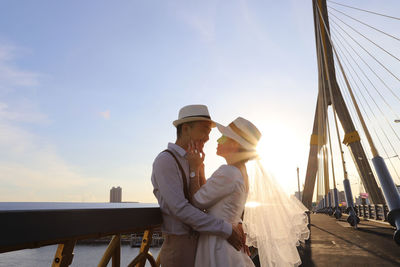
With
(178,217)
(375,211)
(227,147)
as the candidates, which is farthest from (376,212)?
(178,217)

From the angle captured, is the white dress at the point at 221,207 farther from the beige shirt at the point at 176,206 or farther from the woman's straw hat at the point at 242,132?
the woman's straw hat at the point at 242,132

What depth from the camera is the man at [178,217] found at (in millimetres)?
1889

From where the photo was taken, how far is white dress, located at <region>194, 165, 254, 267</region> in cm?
197

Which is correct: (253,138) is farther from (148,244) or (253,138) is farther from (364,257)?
(364,257)

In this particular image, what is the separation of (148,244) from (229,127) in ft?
3.61

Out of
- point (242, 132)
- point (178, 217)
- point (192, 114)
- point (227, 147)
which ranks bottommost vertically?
point (178, 217)

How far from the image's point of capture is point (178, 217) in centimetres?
190

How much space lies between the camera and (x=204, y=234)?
204 centimetres

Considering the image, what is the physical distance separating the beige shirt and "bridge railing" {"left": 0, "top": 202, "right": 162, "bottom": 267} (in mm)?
168

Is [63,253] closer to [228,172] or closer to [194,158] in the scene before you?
[194,158]

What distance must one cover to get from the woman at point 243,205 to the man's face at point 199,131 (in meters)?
0.11

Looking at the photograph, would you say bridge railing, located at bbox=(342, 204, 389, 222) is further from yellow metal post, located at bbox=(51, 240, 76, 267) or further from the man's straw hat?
yellow metal post, located at bbox=(51, 240, 76, 267)

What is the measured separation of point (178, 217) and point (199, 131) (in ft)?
2.31

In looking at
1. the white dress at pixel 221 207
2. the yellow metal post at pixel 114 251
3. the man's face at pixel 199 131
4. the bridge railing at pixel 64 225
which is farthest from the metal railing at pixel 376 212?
the bridge railing at pixel 64 225
